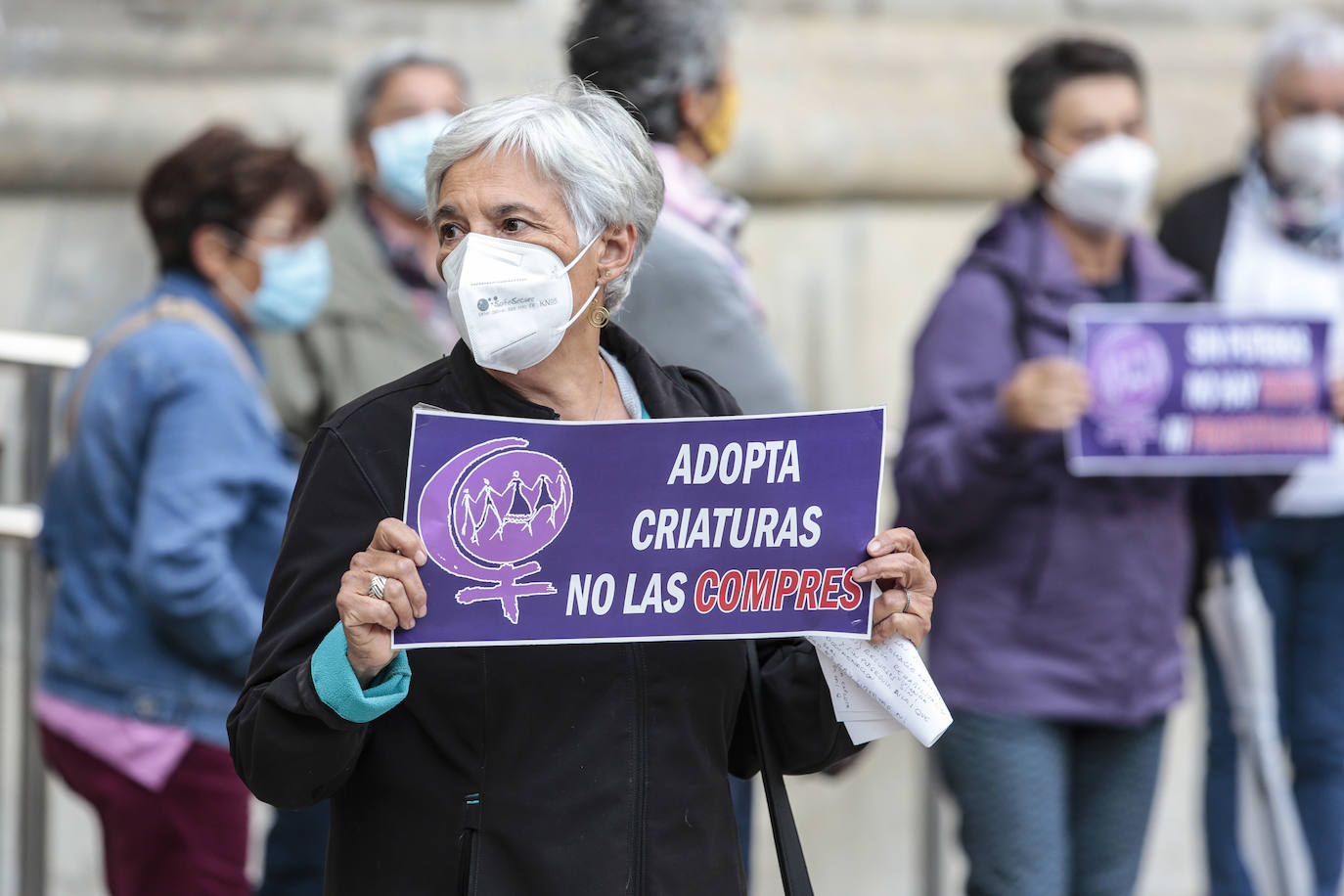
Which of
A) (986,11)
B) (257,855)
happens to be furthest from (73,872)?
(986,11)

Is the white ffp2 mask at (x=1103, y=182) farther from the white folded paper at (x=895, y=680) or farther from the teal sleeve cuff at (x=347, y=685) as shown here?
the teal sleeve cuff at (x=347, y=685)

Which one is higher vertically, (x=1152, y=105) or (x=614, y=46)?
(x=1152, y=105)

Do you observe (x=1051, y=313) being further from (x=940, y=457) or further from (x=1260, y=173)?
(x=1260, y=173)

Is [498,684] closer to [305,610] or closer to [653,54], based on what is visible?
[305,610]

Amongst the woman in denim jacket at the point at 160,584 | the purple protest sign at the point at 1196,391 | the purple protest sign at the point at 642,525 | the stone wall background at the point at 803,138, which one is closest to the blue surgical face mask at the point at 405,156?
the woman in denim jacket at the point at 160,584

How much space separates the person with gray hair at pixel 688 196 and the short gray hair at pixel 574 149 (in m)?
0.75

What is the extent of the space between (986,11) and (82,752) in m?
4.27

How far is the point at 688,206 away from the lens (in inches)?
131

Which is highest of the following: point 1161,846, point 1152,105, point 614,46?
point 1152,105

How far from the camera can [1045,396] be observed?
11.6 feet

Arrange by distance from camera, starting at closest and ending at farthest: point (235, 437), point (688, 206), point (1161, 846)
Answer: point (688, 206), point (235, 437), point (1161, 846)

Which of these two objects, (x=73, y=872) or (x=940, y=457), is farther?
(x=73, y=872)

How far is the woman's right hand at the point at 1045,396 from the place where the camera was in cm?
354

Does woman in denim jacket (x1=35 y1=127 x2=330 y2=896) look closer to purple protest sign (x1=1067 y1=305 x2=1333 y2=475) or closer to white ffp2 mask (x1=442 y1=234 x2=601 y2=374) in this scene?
white ffp2 mask (x1=442 y1=234 x2=601 y2=374)
